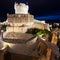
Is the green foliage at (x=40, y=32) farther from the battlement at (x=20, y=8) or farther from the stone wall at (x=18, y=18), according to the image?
the battlement at (x=20, y=8)

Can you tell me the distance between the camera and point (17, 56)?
586 cm

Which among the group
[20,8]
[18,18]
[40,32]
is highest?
[20,8]

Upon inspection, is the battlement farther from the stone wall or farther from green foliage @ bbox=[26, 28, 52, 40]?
green foliage @ bbox=[26, 28, 52, 40]

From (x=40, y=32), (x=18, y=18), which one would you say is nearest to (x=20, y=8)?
(x=18, y=18)

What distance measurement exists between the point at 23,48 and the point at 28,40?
0.51m

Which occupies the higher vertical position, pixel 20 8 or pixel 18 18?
pixel 20 8

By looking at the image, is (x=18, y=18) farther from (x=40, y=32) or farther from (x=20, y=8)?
(x=40, y=32)

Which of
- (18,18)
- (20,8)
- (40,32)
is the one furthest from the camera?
(20,8)

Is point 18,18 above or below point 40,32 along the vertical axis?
above

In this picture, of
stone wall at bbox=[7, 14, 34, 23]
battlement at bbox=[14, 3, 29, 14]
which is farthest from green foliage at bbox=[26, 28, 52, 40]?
battlement at bbox=[14, 3, 29, 14]

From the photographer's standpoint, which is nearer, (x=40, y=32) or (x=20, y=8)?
(x=40, y=32)

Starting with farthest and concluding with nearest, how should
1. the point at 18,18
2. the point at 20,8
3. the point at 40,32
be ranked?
the point at 20,8 → the point at 18,18 → the point at 40,32

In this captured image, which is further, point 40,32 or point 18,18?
point 18,18

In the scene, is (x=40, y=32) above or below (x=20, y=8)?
below
